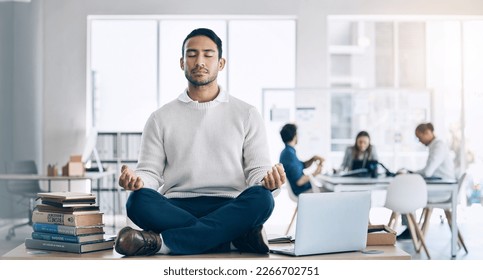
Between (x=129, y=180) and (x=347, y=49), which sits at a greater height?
(x=347, y=49)

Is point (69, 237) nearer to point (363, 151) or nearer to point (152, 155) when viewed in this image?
point (152, 155)

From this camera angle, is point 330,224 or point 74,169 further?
point 74,169

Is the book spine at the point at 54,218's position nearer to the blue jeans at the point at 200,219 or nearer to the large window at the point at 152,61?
the blue jeans at the point at 200,219

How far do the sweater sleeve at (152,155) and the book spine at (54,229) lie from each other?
40 centimetres

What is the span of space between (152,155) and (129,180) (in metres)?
0.35

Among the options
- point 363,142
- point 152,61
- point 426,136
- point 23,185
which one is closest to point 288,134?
point 363,142

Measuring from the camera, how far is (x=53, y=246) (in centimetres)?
242

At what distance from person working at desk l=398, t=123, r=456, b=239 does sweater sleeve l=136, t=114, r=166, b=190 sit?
3.46 metres

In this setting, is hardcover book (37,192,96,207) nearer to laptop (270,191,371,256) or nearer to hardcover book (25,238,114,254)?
hardcover book (25,238,114,254)

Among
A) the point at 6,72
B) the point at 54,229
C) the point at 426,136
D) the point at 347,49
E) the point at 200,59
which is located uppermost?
the point at 347,49

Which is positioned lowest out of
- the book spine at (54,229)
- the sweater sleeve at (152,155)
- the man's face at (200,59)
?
the book spine at (54,229)

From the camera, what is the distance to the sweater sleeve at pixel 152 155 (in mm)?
2656

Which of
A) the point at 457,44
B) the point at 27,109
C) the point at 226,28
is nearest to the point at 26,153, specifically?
the point at 27,109

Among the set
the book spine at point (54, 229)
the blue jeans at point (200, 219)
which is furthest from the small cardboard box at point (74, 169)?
the blue jeans at point (200, 219)
